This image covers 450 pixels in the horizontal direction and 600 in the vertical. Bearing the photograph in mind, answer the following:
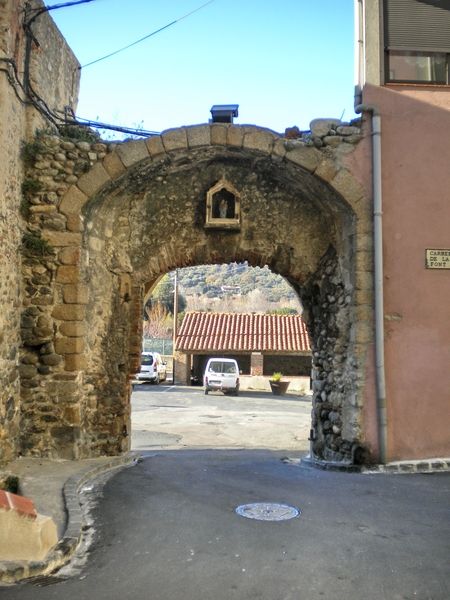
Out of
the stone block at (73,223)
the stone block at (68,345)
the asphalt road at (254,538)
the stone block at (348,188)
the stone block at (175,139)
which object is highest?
the stone block at (175,139)

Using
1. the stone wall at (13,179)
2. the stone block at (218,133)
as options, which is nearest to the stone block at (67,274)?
the stone wall at (13,179)

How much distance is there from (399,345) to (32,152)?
16.2 ft

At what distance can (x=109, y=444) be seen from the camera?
8.08 m

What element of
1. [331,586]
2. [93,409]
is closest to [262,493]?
[331,586]

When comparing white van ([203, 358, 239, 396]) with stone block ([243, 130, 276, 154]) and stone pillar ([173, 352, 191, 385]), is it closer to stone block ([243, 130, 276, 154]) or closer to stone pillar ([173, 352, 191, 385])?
stone pillar ([173, 352, 191, 385])

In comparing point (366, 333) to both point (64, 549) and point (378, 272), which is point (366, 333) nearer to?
point (378, 272)

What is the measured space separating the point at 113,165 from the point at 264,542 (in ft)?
16.0

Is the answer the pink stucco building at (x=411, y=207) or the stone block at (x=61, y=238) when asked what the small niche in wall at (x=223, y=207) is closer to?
the pink stucco building at (x=411, y=207)

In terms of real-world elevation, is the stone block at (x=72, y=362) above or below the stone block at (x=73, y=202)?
below

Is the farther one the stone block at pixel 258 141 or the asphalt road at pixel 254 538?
the stone block at pixel 258 141

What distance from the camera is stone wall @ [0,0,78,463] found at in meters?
6.48

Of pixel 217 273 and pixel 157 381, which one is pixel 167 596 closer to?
pixel 157 381

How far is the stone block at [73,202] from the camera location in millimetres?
7395

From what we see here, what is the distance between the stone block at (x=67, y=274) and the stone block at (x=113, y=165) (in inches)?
47.8
